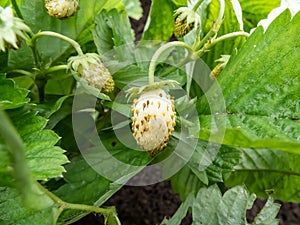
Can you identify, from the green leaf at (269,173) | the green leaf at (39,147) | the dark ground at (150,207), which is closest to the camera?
the green leaf at (39,147)

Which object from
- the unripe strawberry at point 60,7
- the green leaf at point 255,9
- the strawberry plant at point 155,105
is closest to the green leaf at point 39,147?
the strawberry plant at point 155,105

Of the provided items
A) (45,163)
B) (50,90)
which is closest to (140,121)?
(45,163)

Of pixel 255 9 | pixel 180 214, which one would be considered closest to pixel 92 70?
Answer: pixel 180 214

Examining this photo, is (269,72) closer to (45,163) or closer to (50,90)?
(45,163)

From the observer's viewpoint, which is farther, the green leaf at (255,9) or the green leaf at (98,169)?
the green leaf at (255,9)

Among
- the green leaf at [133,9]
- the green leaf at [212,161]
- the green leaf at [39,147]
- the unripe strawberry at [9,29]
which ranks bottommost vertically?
the green leaf at [212,161]

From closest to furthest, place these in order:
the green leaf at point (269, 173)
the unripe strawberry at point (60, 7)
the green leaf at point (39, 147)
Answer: the green leaf at point (39, 147) → the unripe strawberry at point (60, 7) → the green leaf at point (269, 173)

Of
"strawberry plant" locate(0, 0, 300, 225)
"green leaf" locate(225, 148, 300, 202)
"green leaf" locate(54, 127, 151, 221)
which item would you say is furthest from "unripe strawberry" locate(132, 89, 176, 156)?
"green leaf" locate(225, 148, 300, 202)

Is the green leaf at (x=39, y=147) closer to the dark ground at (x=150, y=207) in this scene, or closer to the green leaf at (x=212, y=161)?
the green leaf at (x=212, y=161)
